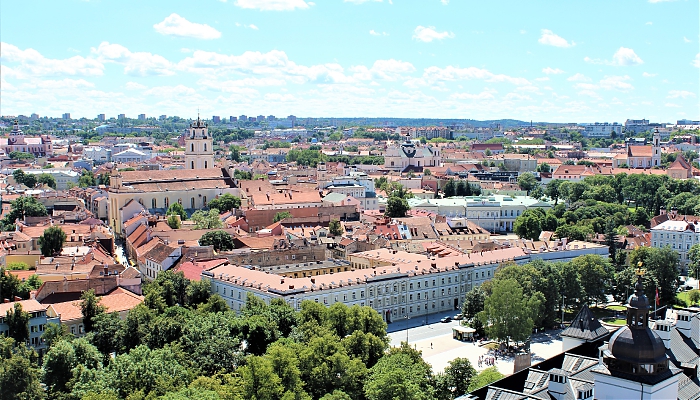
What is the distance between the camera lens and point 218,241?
5434 cm

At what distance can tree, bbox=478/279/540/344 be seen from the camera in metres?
38.2

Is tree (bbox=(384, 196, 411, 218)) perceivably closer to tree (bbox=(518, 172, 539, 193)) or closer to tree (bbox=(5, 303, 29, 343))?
tree (bbox=(518, 172, 539, 193))

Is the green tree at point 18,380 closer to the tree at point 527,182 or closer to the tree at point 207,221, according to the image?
the tree at point 207,221

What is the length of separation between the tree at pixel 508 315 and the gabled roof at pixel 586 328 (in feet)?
27.8

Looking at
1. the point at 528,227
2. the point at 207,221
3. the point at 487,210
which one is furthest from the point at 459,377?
the point at 487,210

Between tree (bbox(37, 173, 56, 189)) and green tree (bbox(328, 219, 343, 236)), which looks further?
tree (bbox(37, 173, 56, 189))

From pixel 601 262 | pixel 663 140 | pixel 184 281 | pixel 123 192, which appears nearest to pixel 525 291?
pixel 601 262

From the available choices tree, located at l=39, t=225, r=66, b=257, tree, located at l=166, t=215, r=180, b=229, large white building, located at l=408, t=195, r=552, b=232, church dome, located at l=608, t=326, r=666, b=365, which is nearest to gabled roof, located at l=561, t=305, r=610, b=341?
church dome, located at l=608, t=326, r=666, b=365

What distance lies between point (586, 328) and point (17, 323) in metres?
22.9

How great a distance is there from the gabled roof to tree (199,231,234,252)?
95.4 feet

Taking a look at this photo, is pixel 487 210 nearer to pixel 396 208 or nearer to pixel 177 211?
pixel 396 208

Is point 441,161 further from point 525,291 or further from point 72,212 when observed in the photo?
point 525,291

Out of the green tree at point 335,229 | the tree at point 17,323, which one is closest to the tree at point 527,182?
the green tree at point 335,229

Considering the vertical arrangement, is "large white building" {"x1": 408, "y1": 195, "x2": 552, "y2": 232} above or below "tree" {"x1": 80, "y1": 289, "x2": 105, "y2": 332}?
below
